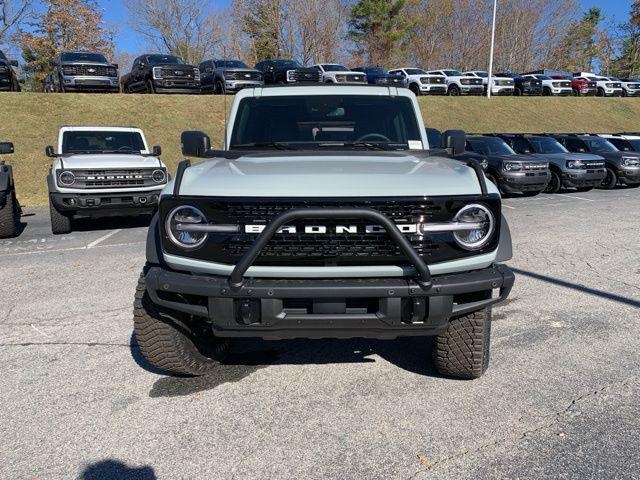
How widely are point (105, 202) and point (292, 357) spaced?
5.90 m

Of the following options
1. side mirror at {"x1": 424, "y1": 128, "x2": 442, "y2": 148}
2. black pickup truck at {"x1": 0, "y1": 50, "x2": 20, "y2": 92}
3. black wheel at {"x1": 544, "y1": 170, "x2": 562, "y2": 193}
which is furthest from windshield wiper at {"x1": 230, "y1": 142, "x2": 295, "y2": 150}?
black pickup truck at {"x1": 0, "y1": 50, "x2": 20, "y2": 92}

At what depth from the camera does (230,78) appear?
2017 cm

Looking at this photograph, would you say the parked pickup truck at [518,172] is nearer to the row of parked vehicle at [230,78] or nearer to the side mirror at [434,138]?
the row of parked vehicle at [230,78]

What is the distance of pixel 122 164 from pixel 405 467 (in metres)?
7.55

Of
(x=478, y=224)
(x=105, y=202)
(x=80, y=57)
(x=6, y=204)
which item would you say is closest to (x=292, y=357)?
(x=478, y=224)

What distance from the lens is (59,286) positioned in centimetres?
558

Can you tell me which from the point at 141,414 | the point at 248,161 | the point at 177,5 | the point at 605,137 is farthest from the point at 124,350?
the point at 177,5

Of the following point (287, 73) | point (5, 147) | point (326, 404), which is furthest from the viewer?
point (287, 73)

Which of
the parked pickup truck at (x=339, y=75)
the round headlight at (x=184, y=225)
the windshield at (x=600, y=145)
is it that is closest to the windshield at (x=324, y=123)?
the round headlight at (x=184, y=225)

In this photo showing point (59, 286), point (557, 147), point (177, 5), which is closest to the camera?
point (59, 286)

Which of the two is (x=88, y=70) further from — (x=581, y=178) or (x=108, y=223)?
(x=581, y=178)

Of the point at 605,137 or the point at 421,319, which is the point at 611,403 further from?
the point at 605,137

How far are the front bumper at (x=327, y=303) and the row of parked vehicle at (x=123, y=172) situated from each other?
204 cm

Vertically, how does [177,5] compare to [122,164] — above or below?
above
